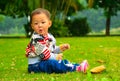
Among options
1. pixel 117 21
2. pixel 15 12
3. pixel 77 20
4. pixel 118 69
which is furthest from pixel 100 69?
pixel 117 21

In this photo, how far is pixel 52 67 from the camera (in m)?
7.03

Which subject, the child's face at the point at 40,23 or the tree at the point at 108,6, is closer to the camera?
the child's face at the point at 40,23

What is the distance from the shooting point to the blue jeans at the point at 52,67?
7016 mm

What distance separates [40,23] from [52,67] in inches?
29.3

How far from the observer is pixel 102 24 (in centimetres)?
12462

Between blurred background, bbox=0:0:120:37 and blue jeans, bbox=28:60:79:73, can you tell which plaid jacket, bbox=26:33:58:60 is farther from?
blurred background, bbox=0:0:120:37

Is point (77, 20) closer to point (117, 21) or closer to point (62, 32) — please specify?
point (62, 32)

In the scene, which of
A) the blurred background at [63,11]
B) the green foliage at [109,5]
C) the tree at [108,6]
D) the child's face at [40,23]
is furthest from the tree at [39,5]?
the child's face at [40,23]

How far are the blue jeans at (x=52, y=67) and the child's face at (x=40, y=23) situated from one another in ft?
1.58

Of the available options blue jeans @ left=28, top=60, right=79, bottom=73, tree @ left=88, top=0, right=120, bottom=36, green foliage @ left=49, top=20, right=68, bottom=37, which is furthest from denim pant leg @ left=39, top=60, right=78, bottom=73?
tree @ left=88, top=0, right=120, bottom=36

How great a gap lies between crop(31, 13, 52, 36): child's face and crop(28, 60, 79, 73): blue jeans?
1.58 ft

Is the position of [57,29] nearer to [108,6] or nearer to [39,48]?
[108,6]

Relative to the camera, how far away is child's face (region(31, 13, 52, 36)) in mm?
7105

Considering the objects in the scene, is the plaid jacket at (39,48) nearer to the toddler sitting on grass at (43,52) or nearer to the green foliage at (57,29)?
the toddler sitting on grass at (43,52)
